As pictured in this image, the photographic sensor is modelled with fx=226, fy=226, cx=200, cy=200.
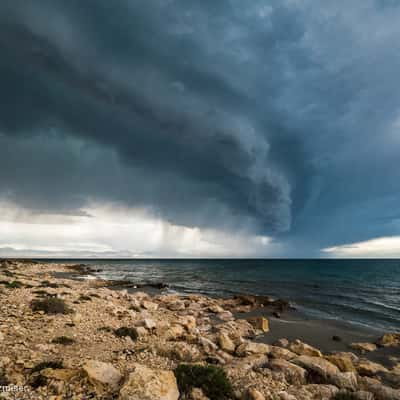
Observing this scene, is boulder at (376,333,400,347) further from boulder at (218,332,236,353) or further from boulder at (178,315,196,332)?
boulder at (178,315,196,332)

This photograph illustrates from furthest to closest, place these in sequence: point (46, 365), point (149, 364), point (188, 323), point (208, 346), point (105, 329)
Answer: point (188, 323) → point (105, 329) → point (208, 346) → point (149, 364) → point (46, 365)

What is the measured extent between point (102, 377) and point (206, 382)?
2896 mm

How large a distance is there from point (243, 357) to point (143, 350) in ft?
14.6

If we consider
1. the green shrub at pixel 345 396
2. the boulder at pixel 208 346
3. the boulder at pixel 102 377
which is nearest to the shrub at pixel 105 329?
the boulder at pixel 208 346

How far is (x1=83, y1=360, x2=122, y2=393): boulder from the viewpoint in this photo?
229 inches

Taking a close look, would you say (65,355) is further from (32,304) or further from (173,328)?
(32,304)

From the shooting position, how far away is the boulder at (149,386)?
542 centimetres

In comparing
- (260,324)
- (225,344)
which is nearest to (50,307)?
(225,344)

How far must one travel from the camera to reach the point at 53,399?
5.13 m

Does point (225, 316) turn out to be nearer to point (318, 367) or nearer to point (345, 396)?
point (318, 367)

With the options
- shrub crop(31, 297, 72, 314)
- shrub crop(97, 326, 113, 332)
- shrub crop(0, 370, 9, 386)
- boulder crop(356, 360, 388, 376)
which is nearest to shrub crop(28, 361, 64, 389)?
shrub crop(0, 370, 9, 386)

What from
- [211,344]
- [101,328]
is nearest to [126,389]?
[211,344]

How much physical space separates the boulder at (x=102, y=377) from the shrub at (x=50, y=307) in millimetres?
8839

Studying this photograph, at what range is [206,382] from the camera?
21.6 ft
